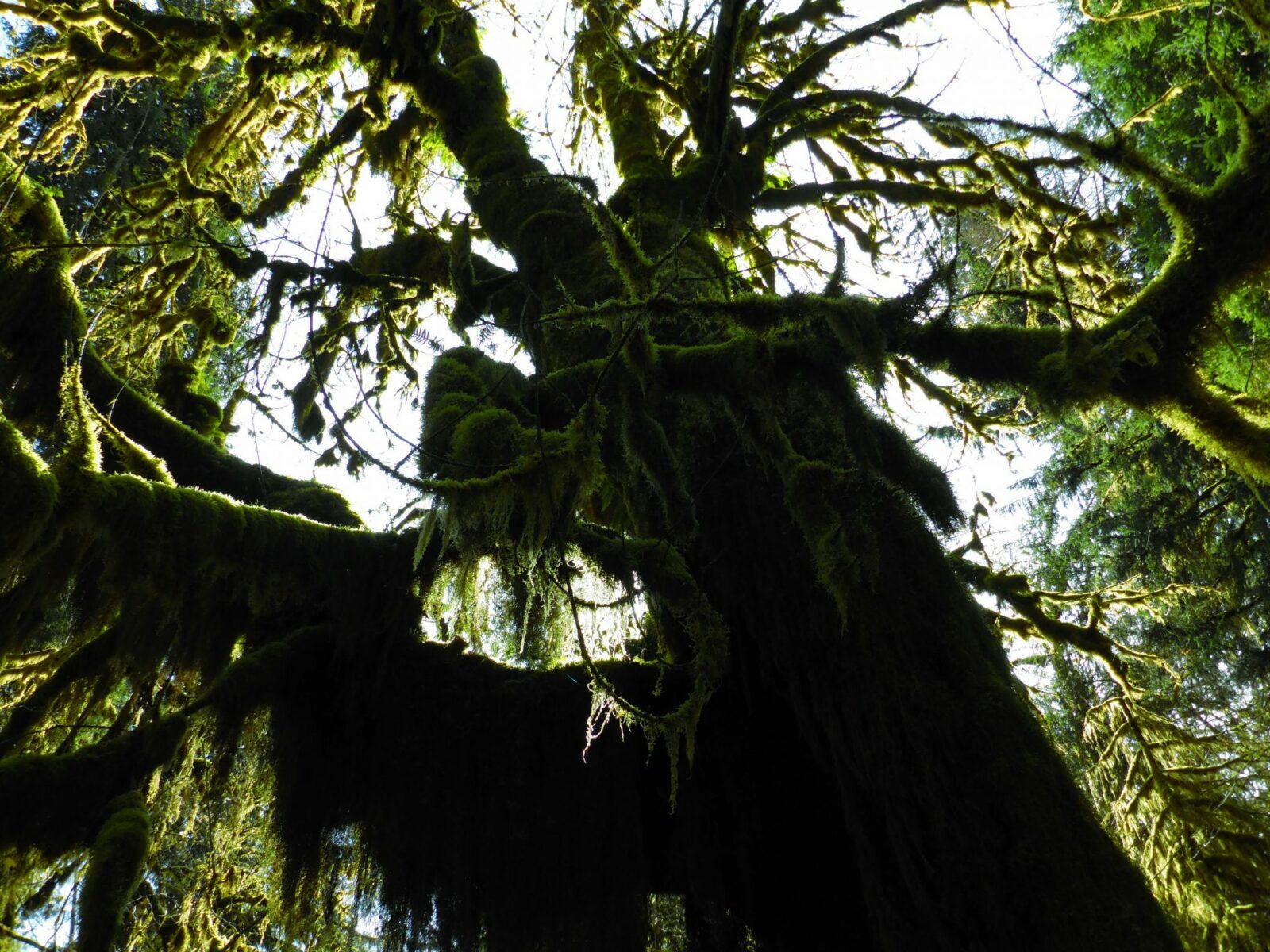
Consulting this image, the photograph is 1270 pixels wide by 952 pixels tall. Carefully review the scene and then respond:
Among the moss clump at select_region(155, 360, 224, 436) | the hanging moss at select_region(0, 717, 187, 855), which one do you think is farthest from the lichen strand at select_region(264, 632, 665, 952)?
the moss clump at select_region(155, 360, 224, 436)

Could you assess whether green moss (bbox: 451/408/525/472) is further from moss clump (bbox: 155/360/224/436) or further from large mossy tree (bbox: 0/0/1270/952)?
moss clump (bbox: 155/360/224/436)

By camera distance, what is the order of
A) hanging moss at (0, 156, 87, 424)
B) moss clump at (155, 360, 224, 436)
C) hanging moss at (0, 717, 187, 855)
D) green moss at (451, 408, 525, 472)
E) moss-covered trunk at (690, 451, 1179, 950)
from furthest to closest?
moss clump at (155, 360, 224, 436), hanging moss at (0, 156, 87, 424), green moss at (451, 408, 525, 472), hanging moss at (0, 717, 187, 855), moss-covered trunk at (690, 451, 1179, 950)

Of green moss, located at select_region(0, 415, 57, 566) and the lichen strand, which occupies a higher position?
A: green moss, located at select_region(0, 415, 57, 566)

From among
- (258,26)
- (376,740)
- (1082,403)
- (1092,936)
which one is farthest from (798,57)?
(1092,936)

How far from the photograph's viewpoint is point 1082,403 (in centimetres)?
281

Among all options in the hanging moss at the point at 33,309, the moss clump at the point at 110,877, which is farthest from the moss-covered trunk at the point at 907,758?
the hanging moss at the point at 33,309

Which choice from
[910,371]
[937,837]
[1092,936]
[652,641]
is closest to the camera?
[1092,936]

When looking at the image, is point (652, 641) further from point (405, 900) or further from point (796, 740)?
point (405, 900)

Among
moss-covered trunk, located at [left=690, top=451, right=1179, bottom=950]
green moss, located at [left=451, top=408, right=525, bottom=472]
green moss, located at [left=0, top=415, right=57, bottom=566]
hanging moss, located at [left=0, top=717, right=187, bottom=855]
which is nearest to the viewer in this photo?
moss-covered trunk, located at [left=690, top=451, right=1179, bottom=950]

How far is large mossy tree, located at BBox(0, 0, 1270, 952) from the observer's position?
8.17ft

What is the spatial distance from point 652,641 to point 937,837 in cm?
187

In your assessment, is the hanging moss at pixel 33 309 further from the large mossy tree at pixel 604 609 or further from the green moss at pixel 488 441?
the green moss at pixel 488 441

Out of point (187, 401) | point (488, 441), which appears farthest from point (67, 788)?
point (187, 401)

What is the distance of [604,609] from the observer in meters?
3.71
